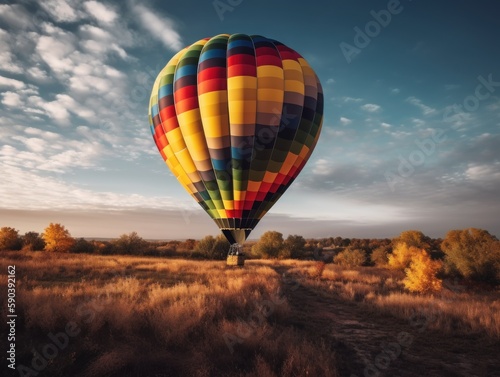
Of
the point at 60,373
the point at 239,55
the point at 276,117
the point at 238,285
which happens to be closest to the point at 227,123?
the point at 276,117

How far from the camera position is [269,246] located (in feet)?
154

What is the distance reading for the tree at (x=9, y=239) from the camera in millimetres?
32906

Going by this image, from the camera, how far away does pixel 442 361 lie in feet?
22.9

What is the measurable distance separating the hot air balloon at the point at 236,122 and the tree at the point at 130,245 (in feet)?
84.7

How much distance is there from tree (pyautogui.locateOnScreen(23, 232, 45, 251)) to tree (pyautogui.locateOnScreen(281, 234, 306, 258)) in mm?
32983

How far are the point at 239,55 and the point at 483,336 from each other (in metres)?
15.8

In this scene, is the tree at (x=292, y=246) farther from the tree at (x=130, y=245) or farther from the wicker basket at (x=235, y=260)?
the wicker basket at (x=235, y=260)

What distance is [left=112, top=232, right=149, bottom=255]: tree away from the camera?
127 ft

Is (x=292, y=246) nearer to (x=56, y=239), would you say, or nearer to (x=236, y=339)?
(x=56, y=239)

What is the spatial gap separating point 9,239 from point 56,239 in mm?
5806

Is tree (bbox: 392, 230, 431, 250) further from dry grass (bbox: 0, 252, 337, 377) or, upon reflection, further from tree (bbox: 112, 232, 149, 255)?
dry grass (bbox: 0, 252, 337, 377)

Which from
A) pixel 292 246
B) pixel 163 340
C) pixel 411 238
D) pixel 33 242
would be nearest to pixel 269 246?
pixel 292 246

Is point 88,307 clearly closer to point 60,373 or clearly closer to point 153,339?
point 153,339

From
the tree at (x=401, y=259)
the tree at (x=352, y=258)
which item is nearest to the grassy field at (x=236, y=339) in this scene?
the tree at (x=401, y=259)
